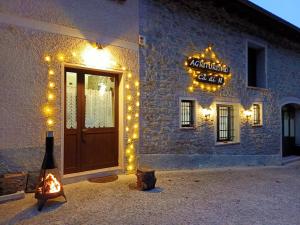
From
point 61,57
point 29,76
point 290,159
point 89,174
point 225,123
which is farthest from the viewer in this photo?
point 290,159

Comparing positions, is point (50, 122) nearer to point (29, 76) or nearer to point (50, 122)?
point (50, 122)

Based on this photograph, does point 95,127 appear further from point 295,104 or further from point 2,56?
point 295,104

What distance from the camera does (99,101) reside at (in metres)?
5.59

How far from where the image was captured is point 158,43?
650 cm

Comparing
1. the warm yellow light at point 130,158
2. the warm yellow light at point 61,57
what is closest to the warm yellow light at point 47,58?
the warm yellow light at point 61,57

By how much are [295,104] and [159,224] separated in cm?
1102

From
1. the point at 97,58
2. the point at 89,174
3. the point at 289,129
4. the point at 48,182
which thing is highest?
the point at 97,58

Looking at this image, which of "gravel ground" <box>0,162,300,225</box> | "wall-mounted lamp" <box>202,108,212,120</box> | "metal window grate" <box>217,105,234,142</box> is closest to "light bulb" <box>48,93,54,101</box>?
"gravel ground" <box>0,162,300,225</box>

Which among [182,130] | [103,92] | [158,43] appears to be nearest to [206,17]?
[158,43]

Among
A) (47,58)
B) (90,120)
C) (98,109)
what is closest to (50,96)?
(47,58)

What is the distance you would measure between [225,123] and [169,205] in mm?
5222

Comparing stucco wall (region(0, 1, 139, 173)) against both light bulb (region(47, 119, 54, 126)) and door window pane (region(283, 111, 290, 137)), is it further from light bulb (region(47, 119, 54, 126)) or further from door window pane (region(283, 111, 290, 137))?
door window pane (region(283, 111, 290, 137))

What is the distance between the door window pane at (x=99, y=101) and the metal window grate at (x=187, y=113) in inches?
86.6

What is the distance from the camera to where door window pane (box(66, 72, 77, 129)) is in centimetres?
511
